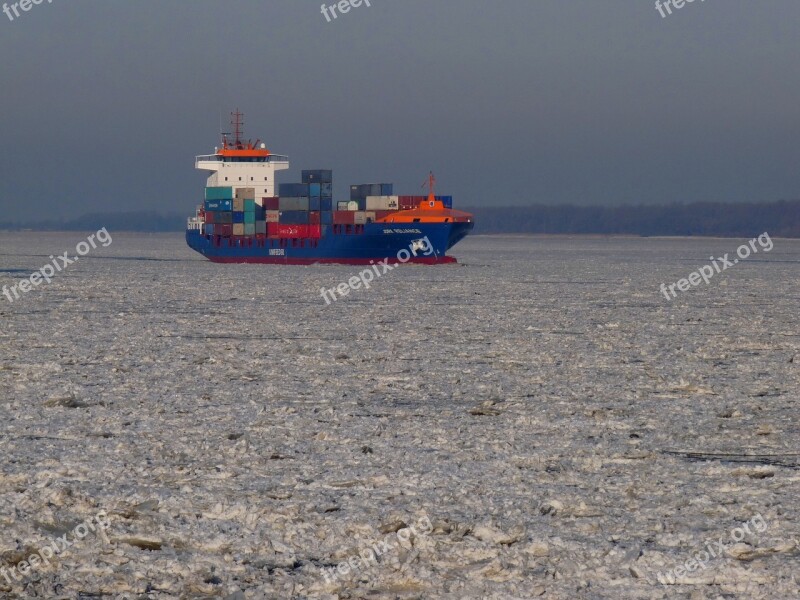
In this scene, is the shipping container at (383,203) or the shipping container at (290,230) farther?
the shipping container at (290,230)

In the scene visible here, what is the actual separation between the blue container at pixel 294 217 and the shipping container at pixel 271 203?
1.09 metres

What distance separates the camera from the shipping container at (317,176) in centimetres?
5594

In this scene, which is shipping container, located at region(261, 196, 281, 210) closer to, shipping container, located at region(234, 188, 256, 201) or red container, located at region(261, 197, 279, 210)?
red container, located at region(261, 197, 279, 210)

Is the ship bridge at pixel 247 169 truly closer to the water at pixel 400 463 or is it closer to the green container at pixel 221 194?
the green container at pixel 221 194

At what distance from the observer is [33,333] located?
54.3ft

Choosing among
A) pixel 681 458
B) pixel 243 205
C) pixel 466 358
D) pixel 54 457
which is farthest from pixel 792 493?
pixel 243 205

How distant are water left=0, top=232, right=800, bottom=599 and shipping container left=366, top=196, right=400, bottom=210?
38852mm

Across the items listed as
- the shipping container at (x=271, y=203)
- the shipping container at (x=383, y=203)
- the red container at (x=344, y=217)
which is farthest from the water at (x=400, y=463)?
the shipping container at (x=271, y=203)

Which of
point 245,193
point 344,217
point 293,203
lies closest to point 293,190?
point 293,203

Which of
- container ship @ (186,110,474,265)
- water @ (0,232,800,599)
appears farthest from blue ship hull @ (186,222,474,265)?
water @ (0,232,800,599)

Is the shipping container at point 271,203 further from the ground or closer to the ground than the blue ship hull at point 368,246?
further from the ground

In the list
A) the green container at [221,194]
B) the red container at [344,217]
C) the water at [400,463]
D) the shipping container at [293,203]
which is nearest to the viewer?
the water at [400,463]

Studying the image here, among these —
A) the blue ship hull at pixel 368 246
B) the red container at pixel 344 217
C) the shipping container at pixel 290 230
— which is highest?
the red container at pixel 344 217

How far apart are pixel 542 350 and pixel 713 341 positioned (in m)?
3.00
